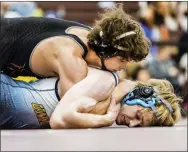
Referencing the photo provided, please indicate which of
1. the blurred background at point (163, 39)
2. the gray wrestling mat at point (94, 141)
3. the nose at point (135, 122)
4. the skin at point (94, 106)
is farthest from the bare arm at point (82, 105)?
the blurred background at point (163, 39)

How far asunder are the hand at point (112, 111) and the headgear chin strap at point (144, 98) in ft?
0.19

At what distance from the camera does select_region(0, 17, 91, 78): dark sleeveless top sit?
3080 mm

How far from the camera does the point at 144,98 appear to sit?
9.98 feet

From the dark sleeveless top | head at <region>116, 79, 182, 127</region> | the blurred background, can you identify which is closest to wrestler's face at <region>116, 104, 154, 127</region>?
head at <region>116, 79, 182, 127</region>

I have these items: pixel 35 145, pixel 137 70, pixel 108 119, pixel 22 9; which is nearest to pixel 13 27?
pixel 108 119

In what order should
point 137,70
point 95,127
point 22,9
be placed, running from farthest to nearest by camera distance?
point 137,70 < point 22,9 < point 95,127

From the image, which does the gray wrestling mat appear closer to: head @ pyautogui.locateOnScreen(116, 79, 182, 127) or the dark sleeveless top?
head @ pyautogui.locateOnScreen(116, 79, 182, 127)

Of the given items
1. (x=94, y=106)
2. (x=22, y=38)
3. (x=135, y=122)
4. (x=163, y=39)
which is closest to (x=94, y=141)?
(x=94, y=106)

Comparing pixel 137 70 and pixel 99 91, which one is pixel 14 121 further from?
pixel 137 70

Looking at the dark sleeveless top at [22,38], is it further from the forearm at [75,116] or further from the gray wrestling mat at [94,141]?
the gray wrestling mat at [94,141]

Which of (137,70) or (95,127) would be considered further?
(137,70)

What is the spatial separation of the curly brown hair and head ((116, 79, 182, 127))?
0.24 meters

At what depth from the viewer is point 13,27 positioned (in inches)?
126

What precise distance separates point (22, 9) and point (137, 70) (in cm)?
178
